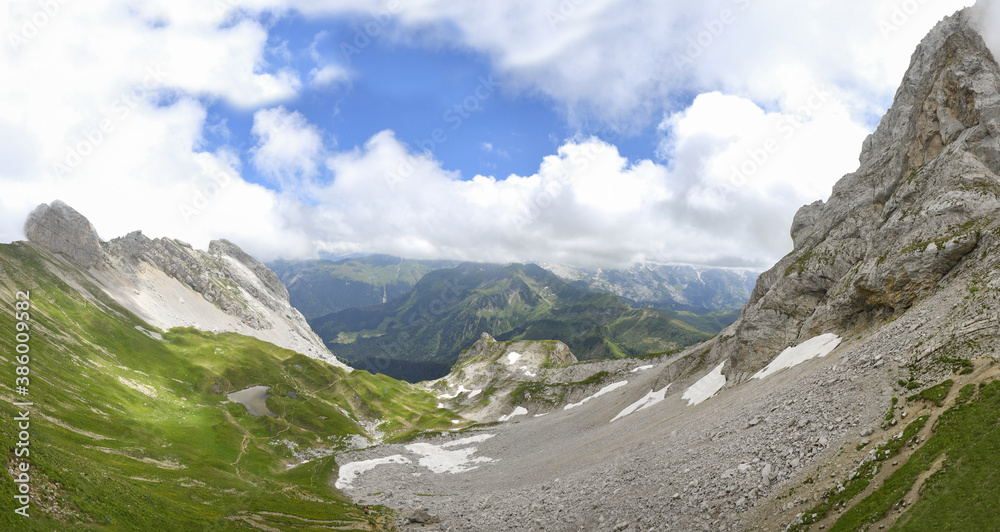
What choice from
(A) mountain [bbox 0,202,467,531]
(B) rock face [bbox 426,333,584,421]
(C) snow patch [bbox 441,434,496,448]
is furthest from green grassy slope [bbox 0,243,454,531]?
(C) snow patch [bbox 441,434,496,448]

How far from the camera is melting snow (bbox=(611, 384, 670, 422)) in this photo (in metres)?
83.4

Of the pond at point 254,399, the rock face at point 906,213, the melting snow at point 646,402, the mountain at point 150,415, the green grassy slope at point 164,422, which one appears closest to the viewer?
the mountain at point 150,415

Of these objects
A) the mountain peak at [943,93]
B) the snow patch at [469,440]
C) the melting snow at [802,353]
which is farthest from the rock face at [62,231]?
the mountain peak at [943,93]

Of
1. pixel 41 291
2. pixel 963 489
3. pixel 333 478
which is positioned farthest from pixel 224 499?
pixel 41 291

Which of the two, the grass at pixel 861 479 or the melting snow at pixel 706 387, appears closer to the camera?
the grass at pixel 861 479

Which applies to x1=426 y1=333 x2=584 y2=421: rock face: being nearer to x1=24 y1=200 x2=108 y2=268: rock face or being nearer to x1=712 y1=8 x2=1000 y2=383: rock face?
x1=712 y1=8 x2=1000 y2=383: rock face

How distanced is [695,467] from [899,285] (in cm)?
3635

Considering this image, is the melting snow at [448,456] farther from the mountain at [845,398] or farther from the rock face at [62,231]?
the rock face at [62,231]

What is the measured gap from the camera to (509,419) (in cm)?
14362

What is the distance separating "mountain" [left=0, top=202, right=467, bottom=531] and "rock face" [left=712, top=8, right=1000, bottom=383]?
2605 inches

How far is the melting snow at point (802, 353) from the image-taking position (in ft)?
165

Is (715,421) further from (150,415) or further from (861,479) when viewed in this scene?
(150,415)

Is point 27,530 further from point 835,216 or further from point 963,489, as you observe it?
point 835,216

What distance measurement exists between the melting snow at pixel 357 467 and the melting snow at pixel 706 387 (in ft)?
192
